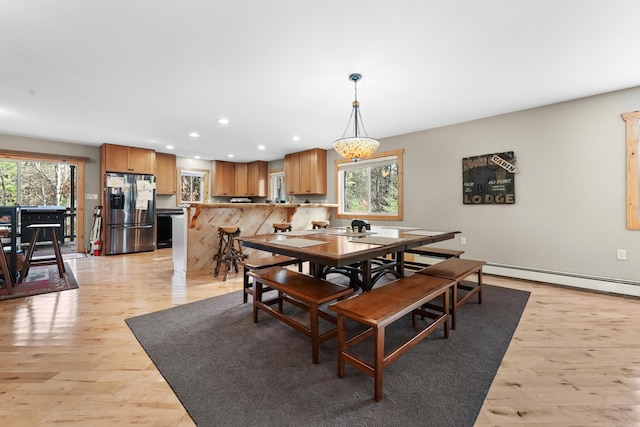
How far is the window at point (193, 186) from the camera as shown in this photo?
710 centimetres

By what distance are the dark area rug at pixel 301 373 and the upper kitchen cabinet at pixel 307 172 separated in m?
3.93

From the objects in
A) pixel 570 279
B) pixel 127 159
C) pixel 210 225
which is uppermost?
pixel 127 159

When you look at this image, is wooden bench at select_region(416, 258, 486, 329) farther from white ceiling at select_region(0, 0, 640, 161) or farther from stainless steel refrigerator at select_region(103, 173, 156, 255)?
stainless steel refrigerator at select_region(103, 173, 156, 255)

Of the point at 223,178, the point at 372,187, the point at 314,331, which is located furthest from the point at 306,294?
the point at 223,178

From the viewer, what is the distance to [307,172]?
613cm

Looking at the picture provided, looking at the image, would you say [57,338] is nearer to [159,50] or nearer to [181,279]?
[181,279]

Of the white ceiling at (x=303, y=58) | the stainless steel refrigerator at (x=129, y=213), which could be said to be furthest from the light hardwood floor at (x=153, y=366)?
the stainless steel refrigerator at (x=129, y=213)

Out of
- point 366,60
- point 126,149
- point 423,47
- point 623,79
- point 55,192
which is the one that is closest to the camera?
point 423,47

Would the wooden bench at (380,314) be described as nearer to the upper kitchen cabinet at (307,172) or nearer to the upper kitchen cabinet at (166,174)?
the upper kitchen cabinet at (307,172)

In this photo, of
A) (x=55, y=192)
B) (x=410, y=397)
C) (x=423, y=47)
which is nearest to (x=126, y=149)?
(x=55, y=192)

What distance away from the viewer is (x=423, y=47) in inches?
86.8

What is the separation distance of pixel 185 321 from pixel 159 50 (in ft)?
7.55

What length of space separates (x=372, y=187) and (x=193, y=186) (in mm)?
4879

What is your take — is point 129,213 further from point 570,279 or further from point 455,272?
point 570,279
